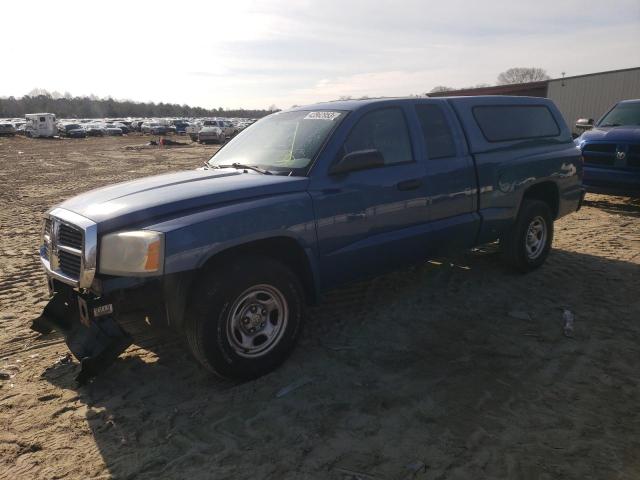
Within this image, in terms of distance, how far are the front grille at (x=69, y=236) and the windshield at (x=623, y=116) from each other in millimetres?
9989

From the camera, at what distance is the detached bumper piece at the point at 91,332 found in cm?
304

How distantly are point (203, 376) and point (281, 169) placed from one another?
1.64m

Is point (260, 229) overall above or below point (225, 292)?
above

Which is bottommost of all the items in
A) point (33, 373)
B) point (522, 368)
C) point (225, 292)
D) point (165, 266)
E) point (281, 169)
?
point (33, 373)

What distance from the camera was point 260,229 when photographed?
3.26m

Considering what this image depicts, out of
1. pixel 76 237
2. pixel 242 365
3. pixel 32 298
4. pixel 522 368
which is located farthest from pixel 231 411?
pixel 32 298

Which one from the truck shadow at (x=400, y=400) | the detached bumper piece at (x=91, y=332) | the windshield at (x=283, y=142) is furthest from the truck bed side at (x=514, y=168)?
the detached bumper piece at (x=91, y=332)

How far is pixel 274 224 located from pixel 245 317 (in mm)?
674

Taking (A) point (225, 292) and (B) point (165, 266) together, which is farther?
(A) point (225, 292)

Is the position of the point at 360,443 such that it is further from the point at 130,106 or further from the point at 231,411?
the point at 130,106

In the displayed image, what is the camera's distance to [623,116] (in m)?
9.67

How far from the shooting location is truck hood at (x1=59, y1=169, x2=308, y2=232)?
307 cm

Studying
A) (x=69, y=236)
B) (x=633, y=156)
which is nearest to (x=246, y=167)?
(x=69, y=236)

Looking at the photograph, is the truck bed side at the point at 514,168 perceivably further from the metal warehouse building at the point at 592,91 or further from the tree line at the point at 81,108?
the tree line at the point at 81,108
